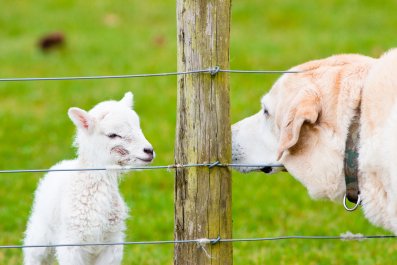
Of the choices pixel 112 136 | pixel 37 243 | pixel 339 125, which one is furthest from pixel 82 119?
pixel 339 125

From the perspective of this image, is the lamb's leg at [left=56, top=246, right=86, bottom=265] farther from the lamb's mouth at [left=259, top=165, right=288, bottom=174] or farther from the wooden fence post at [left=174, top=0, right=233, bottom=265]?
the lamb's mouth at [left=259, top=165, right=288, bottom=174]

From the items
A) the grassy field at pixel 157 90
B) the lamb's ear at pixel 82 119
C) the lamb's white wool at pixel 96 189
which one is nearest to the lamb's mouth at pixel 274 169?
the lamb's white wool at pixel 96 189

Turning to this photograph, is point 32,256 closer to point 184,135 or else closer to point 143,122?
point 184,135

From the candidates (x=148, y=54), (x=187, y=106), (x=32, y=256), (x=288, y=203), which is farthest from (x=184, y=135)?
(x=148, y=54)

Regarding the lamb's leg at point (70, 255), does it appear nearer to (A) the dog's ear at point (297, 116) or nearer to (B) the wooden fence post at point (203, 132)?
(B) the wooden fence post at point (203, 132)

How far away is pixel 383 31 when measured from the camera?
707 inches

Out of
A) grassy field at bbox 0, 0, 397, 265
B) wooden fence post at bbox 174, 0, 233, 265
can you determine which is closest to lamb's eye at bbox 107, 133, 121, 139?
wooden fence post at bbox 174, 0, 233, 265

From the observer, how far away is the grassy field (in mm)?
8227

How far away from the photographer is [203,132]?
4672 millimetres

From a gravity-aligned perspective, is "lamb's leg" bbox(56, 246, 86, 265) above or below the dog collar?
below

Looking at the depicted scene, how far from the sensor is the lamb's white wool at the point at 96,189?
16.7 feet

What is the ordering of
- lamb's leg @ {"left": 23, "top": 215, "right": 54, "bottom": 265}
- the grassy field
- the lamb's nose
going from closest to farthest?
the lamb's nose < lamb's leg @ {"left": 23, "top": 215, "right": 54, "bottom": 265} < the grassy field

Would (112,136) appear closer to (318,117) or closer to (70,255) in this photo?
(70,255)

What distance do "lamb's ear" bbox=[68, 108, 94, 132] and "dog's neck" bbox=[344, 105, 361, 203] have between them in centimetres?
167
